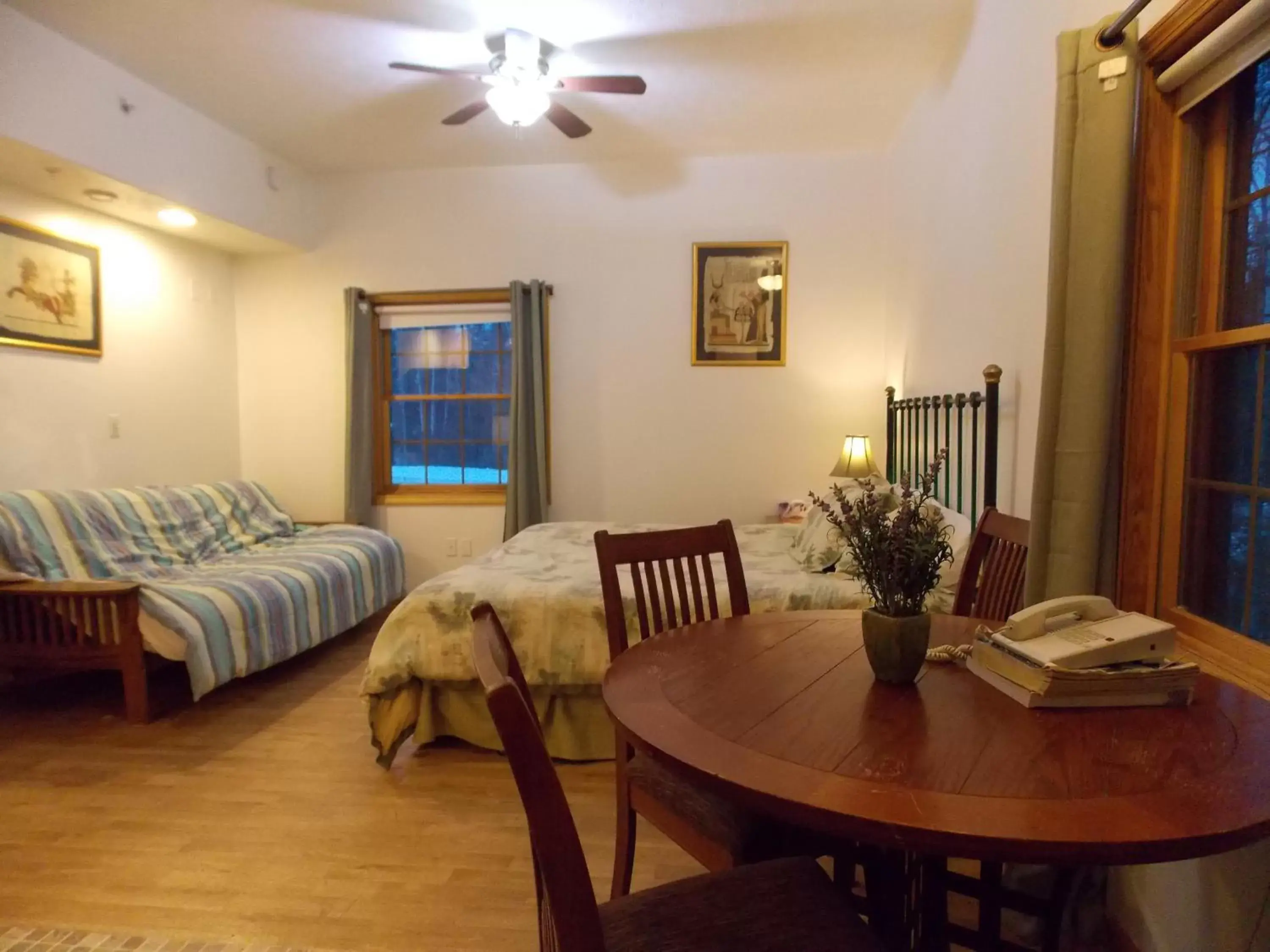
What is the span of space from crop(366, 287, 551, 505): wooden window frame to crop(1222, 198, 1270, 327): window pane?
3476mm

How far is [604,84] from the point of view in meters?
2.94

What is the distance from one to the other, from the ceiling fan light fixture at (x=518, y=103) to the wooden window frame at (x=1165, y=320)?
217 cm

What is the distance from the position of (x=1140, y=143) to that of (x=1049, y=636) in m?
1.20

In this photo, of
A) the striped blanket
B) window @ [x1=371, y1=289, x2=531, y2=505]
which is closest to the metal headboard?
window @ [x1=371, y1=289, x2=531, y2=505]

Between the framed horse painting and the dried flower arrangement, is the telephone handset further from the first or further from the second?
the framed horse painting

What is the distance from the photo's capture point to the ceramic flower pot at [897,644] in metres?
1.12

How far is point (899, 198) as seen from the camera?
13.1 ft

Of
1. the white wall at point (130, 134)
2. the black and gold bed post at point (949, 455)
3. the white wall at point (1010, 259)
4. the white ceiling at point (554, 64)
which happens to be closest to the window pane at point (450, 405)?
the white wall at point (130, 134)

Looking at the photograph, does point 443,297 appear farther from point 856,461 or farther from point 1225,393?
point 1225,393

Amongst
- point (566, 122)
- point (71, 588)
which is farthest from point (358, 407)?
point (566, 122)

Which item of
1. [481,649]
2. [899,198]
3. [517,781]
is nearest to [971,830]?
[517,781]

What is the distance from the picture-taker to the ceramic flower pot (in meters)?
1.12

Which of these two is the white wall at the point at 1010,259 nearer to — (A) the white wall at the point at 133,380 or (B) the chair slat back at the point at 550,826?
(B) the chair slat back at the point at 550,826

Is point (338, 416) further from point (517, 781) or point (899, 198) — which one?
point (517, 781)
